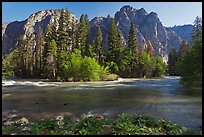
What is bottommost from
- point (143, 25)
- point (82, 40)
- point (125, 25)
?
point (82, 40)

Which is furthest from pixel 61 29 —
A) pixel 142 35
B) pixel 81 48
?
pixel 142 35

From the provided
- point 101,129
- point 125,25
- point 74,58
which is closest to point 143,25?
point 125,25

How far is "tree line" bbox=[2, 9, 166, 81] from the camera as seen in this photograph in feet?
146

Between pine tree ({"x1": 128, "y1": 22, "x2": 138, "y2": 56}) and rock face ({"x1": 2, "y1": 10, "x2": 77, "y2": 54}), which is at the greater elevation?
rock face ({"x1": 2, "y1": 10, "x2": 77, "y2": 54})

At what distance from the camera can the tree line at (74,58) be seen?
44562 millimetres

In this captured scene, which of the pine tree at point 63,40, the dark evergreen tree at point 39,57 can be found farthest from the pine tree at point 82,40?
the dark evergreen tree at point 39,57

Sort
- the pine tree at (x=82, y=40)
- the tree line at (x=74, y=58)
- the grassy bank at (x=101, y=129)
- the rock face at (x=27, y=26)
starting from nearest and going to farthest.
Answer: the grassy bank at (x=101, y=129) → the tree line at (x=74, y=58) → the pine tree at (x=82, y=40) → the rock face at (x=27, y=26)

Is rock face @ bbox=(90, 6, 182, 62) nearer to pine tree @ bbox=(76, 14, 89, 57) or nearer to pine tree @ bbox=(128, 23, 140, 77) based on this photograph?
pine tree @ bbox=(128, 23, 140, 77)

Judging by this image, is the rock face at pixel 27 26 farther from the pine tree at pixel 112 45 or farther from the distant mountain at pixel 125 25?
the pine tree at pixel 112 45

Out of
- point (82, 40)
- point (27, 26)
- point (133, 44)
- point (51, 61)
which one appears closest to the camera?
point (51, 61)

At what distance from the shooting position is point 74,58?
45.9m

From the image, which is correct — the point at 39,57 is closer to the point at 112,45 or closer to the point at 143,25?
the point at 112,45

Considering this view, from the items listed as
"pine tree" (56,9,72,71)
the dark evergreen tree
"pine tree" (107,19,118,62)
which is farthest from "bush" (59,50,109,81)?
"pine tree" (107,19,118,62)

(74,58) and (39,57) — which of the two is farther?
(39,57)
